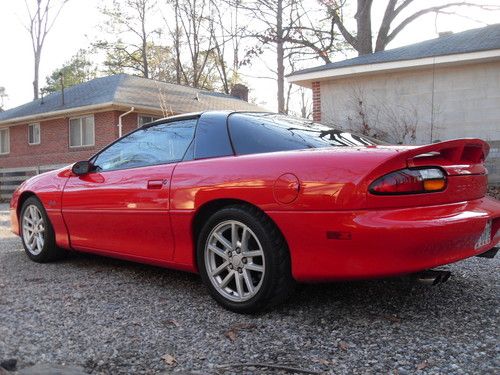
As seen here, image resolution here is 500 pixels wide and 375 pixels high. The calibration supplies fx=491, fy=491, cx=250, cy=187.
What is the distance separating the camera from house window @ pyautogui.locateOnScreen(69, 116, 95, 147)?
63.4ft

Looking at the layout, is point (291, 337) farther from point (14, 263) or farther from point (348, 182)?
point (14, 263)

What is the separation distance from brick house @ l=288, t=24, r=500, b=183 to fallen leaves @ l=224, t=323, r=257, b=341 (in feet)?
32.1

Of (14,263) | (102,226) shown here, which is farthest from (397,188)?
(14,263)

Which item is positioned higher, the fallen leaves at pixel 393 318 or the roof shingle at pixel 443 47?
the roof shingle at pixel 443 47

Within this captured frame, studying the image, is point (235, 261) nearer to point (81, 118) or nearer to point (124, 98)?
point (124, 98)

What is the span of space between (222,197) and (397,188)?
3.64ft

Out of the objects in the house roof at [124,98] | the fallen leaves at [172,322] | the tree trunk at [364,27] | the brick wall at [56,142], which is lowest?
the fallen leaves at [172,322]

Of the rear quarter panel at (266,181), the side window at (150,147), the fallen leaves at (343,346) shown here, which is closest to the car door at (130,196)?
the side window at (150,147)

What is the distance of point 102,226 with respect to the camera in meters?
4.12

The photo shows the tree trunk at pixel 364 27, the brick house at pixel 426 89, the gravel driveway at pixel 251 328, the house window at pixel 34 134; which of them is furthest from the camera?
the house window at pixel 34 134

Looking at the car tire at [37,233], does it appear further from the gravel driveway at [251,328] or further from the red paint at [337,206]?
the red paint at [337,206]

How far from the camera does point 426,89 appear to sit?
1317cm

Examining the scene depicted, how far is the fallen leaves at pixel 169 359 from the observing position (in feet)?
8.12

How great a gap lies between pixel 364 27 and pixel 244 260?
2023 centimetres
